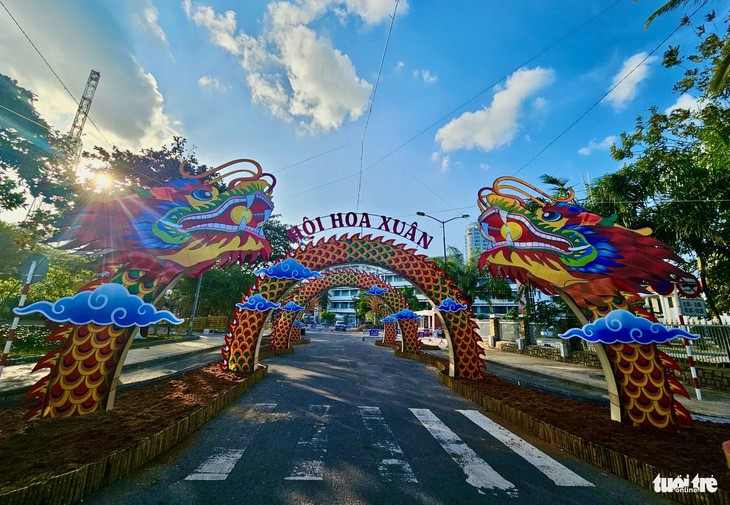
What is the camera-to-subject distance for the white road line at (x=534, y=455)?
4428 millimetres

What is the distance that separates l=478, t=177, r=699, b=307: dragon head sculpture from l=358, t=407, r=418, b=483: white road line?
4669 mm

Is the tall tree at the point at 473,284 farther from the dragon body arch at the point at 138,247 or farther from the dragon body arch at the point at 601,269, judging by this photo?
the dragon body arch at the point at 138,247

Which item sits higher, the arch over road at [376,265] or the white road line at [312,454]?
the arch over road at [376,265]

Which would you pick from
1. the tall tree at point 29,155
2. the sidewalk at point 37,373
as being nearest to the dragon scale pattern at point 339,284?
the sidewalk at point 37,373

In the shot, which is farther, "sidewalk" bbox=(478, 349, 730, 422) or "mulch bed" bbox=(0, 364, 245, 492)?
Result: "sidewalk" bbox=(478, 349, 730, 422)

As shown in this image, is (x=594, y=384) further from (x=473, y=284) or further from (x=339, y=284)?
(x=473, y=284)

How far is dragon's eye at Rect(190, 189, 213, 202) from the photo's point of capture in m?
7.81

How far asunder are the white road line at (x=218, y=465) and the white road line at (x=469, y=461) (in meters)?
3.50

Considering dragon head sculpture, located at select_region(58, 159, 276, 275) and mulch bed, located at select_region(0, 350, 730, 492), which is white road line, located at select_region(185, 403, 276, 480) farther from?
dragon head sculpture, located at select_region(58, 159, 276, 275)

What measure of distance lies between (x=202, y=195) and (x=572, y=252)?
31.2 feet

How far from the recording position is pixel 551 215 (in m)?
7.89

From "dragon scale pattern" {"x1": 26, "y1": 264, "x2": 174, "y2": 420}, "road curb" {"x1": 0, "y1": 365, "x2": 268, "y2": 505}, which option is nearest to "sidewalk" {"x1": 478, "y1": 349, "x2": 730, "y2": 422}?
"road curb" {"x1": 0, "y1": 365, "x2": 268, "y2": 505}

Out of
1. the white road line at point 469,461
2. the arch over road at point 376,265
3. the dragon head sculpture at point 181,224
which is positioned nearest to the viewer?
the white road line at point 469,461

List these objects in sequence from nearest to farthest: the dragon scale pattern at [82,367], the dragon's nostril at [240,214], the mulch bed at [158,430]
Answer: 1. the mulch bed at [158,430]
2. the dragon scale pattern at [82,367]
3. the dragon's nostril at [240,214]
